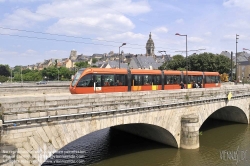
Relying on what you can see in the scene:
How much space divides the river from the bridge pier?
51 centimetres

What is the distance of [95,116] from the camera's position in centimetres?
1262

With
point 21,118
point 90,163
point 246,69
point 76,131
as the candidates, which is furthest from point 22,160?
point 246,69

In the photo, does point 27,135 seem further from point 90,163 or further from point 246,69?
point 246,69

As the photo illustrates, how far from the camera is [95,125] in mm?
12602

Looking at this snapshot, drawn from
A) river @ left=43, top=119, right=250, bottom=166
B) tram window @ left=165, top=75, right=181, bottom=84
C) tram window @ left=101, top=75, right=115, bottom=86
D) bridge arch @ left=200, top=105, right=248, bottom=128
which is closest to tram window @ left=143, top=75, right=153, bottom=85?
tram window @ left=165, top=75, right=181, bottom=84

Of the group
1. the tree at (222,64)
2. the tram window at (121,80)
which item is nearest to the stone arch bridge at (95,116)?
the tram window at (121,80)

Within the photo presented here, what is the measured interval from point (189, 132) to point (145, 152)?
3671 millimetres

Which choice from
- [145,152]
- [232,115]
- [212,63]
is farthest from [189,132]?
[212,63]

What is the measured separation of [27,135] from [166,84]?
17.6 m

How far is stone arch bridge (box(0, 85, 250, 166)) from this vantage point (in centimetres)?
1006

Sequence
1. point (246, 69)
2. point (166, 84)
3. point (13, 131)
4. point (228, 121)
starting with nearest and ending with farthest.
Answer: point (13, 131) < point (166, 84) < point (228, 121) < point (246, 69)

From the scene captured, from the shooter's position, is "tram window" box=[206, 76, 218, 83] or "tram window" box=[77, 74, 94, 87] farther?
"tram window" box=[206, 76, 218, 83]

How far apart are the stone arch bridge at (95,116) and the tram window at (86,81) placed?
422 cm

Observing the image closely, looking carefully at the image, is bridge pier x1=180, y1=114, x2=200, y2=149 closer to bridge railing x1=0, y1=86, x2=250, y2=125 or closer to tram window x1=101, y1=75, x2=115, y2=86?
bridge railing x1=0, y1=86, x2=250, y2=125
